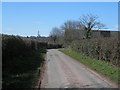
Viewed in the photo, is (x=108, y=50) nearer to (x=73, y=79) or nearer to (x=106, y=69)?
(x=106, y=69)

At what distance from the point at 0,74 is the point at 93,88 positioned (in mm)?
4895

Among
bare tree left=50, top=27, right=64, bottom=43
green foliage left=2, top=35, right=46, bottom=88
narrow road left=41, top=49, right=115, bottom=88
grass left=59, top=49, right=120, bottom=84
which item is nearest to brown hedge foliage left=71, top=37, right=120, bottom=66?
grass left=59, top=49, right=120, bottom=84

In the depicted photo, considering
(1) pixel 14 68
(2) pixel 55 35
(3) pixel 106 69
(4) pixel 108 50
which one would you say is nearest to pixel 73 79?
(3) pixel 106 69

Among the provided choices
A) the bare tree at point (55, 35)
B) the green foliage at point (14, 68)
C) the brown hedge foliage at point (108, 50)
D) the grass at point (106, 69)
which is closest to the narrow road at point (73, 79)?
the grass at point (106, 69)

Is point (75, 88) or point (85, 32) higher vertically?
point (85, 32)

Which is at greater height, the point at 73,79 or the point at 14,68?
the point at 14,68

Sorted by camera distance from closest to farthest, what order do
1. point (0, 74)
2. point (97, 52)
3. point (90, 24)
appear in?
point (0, 74), point (97, 52), point (90, 24)

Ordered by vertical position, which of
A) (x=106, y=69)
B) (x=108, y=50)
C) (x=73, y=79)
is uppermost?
(x=108, y=50)

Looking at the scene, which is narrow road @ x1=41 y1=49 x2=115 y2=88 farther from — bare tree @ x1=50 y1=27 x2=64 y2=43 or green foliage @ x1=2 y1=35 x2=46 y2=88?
bare tree @ x1=50 y1=27 x2=64 y2=43

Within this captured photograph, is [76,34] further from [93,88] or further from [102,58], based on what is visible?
[93,88]

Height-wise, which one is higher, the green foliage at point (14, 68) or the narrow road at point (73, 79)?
the green foliage at point (14, 68)

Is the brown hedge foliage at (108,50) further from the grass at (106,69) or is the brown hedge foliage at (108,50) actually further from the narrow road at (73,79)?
the narrow road at (73,79)

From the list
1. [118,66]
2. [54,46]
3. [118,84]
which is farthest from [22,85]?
[54,46]

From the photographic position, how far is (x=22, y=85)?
7898 mm
